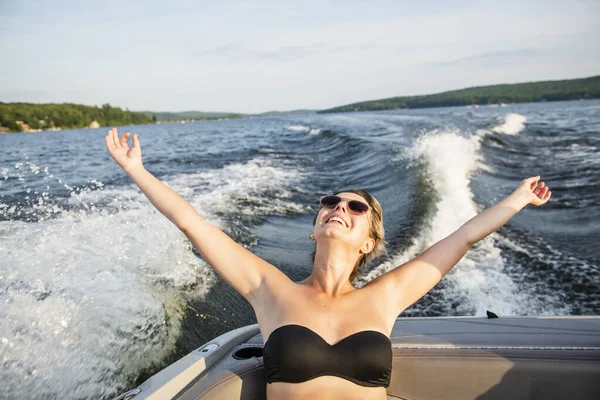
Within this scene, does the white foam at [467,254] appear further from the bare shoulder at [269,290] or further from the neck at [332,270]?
the bare shoulder at [269,290]

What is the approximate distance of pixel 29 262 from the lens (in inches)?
171

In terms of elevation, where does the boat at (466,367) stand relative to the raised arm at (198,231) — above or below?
below

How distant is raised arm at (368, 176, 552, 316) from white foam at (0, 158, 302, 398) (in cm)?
222

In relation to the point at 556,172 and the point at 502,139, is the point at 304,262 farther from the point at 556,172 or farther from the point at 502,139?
the point at 502,139

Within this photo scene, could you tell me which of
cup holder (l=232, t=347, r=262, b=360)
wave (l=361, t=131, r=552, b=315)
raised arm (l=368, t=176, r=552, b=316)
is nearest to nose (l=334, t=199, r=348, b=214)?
raised arm (l=368, t=176, r=552, b=316)

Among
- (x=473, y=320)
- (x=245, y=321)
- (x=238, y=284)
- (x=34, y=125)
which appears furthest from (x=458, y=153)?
(x=34, y=125)

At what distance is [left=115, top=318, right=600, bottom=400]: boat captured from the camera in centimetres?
222

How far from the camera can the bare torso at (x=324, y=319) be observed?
6.48ft

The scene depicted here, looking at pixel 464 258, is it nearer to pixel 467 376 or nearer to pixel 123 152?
pixel 467 376

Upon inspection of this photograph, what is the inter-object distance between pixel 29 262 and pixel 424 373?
12.7 feet

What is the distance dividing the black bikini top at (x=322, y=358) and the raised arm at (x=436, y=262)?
42cm

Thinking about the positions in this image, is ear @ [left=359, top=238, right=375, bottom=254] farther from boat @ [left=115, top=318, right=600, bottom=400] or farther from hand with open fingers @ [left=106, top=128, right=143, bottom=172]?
hand with open fingers @ [left=106, top=128, right=143, bottom=172]

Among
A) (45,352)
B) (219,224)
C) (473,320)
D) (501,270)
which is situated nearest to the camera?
(473,320)

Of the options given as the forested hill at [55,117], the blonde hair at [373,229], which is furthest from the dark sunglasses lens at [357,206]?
the forested hill at [55,117]
